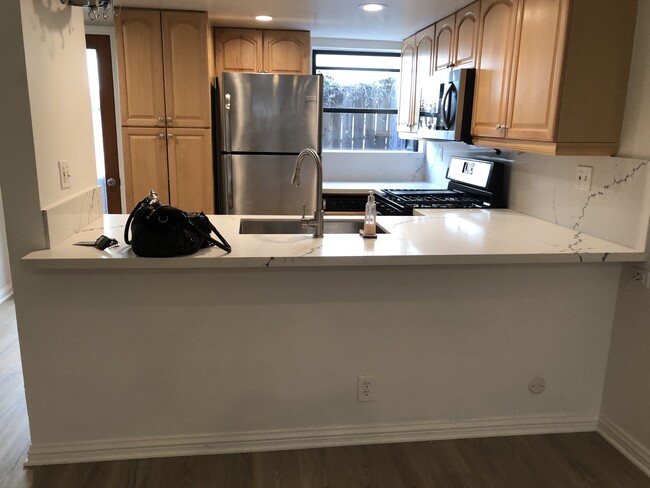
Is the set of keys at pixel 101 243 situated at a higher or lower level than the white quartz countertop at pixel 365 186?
higher

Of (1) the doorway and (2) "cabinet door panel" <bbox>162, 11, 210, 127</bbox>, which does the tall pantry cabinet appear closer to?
(2) "cabinet door panel" <bbox>162, 11, 210, 127</bbox>

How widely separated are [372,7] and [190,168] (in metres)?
1.71

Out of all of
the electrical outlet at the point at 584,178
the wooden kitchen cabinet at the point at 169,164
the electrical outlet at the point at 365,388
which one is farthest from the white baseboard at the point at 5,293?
the electrical outlet at the point at 584,178

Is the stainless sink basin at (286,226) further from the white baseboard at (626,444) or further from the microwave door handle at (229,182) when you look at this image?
the white baseboard at (626,444)

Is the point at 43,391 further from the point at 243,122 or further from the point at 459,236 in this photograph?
the point at 243,122

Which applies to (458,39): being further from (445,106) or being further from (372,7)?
(372,7)

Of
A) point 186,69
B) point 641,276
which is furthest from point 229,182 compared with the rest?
point 641,276

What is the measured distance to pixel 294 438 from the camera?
220 centimetres

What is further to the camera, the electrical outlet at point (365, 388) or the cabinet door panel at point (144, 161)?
the cabinet door panel at point (144, 161)

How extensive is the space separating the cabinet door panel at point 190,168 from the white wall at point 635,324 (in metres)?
2.72

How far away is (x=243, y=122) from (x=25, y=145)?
6.83ft

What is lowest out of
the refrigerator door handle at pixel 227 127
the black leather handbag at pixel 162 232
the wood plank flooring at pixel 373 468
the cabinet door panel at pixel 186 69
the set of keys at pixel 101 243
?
the wood plank flooring at pixel 373 468

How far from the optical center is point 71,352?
6.56 ft

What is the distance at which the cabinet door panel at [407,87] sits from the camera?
155 inches
